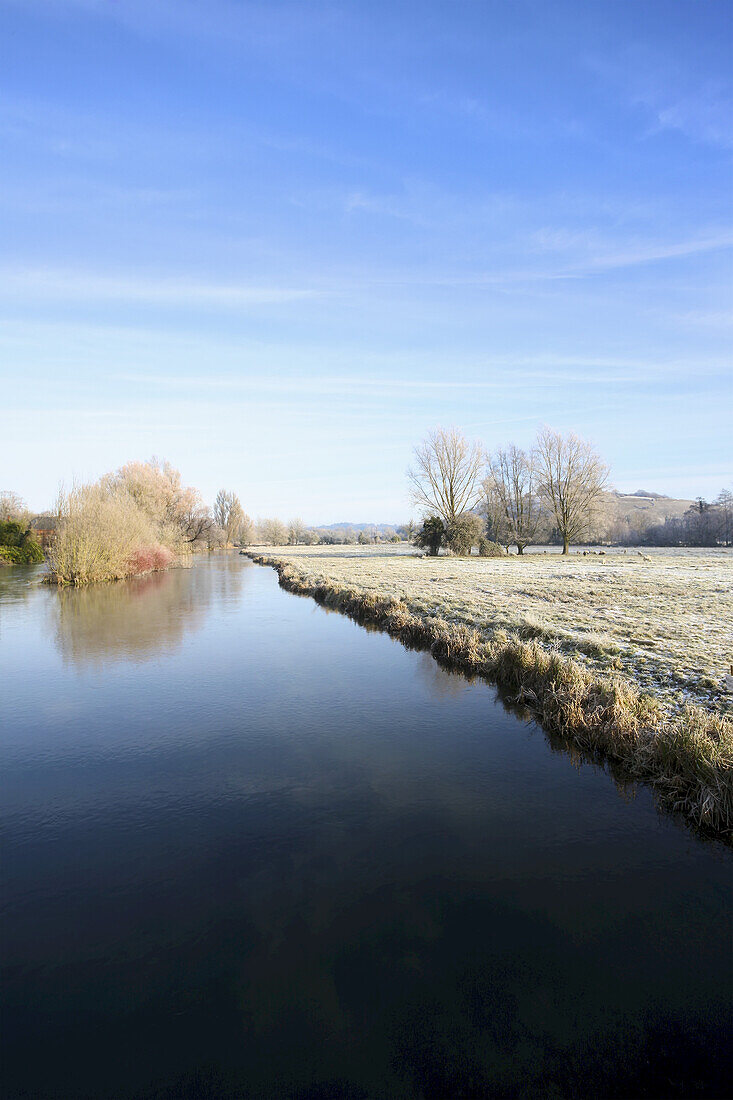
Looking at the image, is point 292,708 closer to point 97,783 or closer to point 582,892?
point 97,783

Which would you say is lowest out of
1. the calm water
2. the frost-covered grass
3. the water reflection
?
the calm water

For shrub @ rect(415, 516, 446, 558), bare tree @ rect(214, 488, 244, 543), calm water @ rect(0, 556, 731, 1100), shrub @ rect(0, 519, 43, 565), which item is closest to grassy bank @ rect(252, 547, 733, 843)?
calm water @ rect(0, 556, 731, 1100)

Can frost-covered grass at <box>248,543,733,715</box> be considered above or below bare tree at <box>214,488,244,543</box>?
below

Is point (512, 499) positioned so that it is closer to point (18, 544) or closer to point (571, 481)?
point (571, 481)

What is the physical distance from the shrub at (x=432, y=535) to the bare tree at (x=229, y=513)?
1957 inches

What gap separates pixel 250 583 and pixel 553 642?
20.3 meters

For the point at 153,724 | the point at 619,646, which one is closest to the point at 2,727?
the point at 153,724

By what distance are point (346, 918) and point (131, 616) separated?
1514 cm

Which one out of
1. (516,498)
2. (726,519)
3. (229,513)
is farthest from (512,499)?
(229,513)

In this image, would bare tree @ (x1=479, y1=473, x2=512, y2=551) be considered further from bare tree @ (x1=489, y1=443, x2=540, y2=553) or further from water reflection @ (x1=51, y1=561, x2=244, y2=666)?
water reflection @ (x1=51, y1=561, x2=244, y2=666)

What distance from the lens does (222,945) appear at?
337cm

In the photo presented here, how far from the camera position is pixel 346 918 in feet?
11.8

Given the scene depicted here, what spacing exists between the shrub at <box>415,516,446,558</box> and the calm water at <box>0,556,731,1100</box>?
112 ft

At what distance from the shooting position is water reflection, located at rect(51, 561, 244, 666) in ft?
40.0
